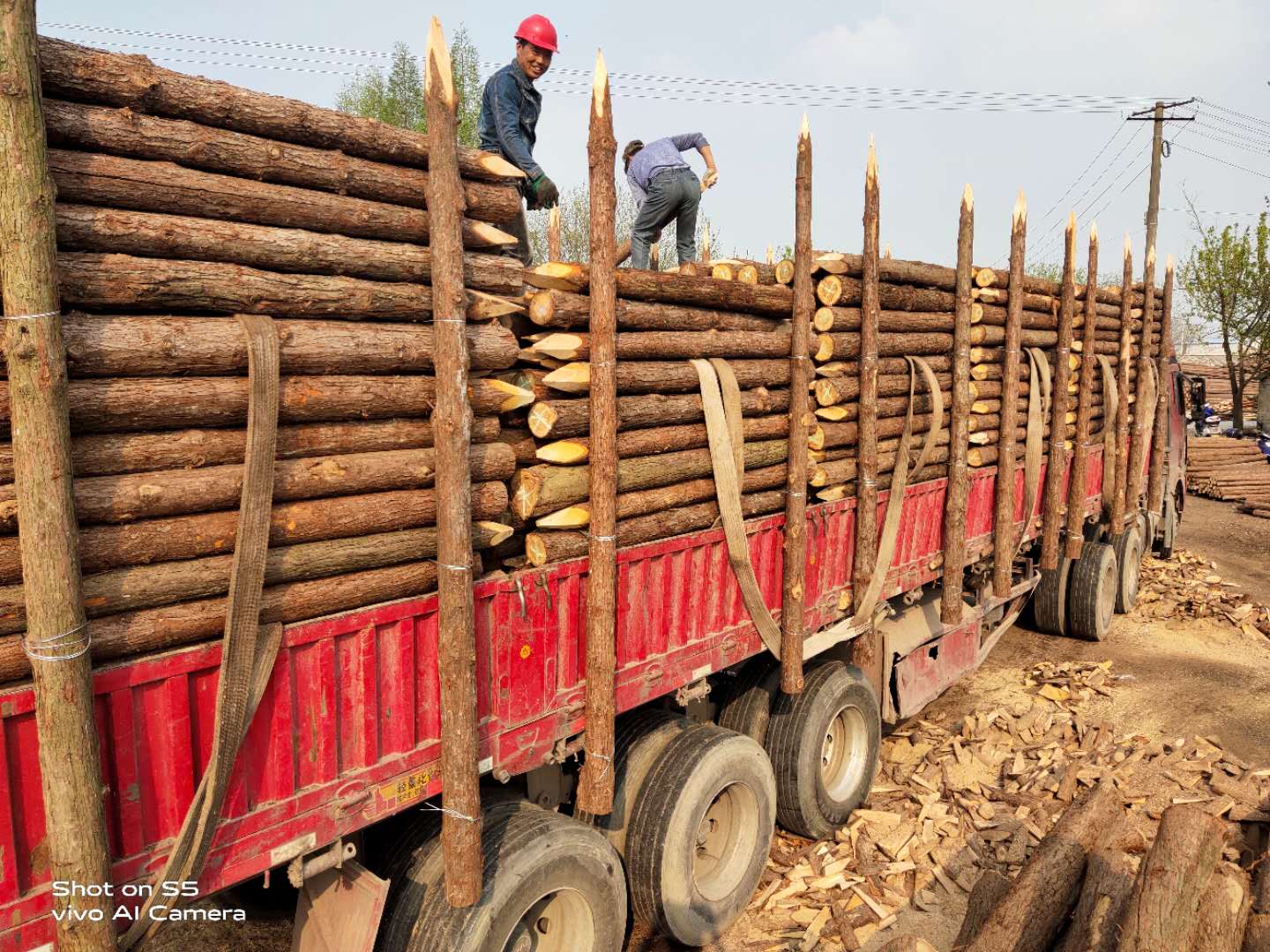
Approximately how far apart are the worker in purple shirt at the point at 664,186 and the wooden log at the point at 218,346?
14.2 ft

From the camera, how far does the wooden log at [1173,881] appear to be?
156 inches

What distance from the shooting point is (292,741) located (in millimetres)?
3188

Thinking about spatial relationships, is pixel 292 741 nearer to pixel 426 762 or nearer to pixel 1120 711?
pixel 426 762

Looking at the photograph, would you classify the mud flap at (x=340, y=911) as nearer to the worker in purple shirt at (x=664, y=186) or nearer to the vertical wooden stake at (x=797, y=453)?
the vertical wooden stake at (x=797, y=453)

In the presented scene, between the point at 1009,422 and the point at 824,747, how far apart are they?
3.69 m

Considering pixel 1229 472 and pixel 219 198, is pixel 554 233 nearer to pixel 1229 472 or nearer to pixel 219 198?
pixel 219 198

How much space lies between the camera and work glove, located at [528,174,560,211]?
6078 millimetres

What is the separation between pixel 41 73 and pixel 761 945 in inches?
219

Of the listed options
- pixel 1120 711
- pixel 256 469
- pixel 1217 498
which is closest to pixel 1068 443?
pixel 1120 711

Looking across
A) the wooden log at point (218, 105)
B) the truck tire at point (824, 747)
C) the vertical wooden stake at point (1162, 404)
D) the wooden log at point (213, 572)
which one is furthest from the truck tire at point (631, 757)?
the vertical wooden stake at point (1162, 404)

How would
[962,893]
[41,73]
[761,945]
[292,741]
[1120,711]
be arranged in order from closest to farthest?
[41,73] < [292,741] < [761,945] < [962,893] < [1120,711]

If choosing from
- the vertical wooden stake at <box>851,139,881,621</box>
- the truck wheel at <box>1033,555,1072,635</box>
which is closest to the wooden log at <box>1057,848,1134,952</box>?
the vertical wooden stake at <box>851,139,881,621</box>

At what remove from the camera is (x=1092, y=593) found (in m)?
10.8

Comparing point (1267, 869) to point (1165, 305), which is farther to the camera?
point (1165, 305)
